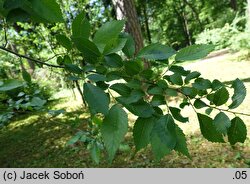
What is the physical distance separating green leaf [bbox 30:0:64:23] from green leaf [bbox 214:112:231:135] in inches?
16.8

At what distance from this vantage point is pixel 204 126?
0.67 meters

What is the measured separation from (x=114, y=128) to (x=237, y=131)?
29cm

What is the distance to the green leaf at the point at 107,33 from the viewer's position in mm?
627

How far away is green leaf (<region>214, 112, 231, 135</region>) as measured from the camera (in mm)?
636

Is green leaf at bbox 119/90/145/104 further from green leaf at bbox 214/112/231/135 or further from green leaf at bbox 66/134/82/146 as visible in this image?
green leaf at bbox 66/134/82/146

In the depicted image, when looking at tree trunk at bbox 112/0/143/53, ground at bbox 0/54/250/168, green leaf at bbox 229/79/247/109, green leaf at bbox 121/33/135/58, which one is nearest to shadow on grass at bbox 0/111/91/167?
ground at bbox 0/54/250/168

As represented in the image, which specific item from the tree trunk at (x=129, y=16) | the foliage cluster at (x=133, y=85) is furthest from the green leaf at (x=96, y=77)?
the tree trunk at (x=129, y=16)

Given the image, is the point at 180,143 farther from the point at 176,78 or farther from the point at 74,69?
the point at 74,69

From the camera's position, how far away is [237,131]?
651mm

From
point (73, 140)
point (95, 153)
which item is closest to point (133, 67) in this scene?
point (95, 153)

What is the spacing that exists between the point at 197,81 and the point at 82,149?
14.3ft

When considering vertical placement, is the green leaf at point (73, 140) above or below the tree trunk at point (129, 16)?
below

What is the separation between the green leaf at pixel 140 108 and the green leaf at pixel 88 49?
10 cm

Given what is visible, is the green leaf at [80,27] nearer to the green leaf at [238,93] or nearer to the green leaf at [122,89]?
the green leaf at [122,89]
